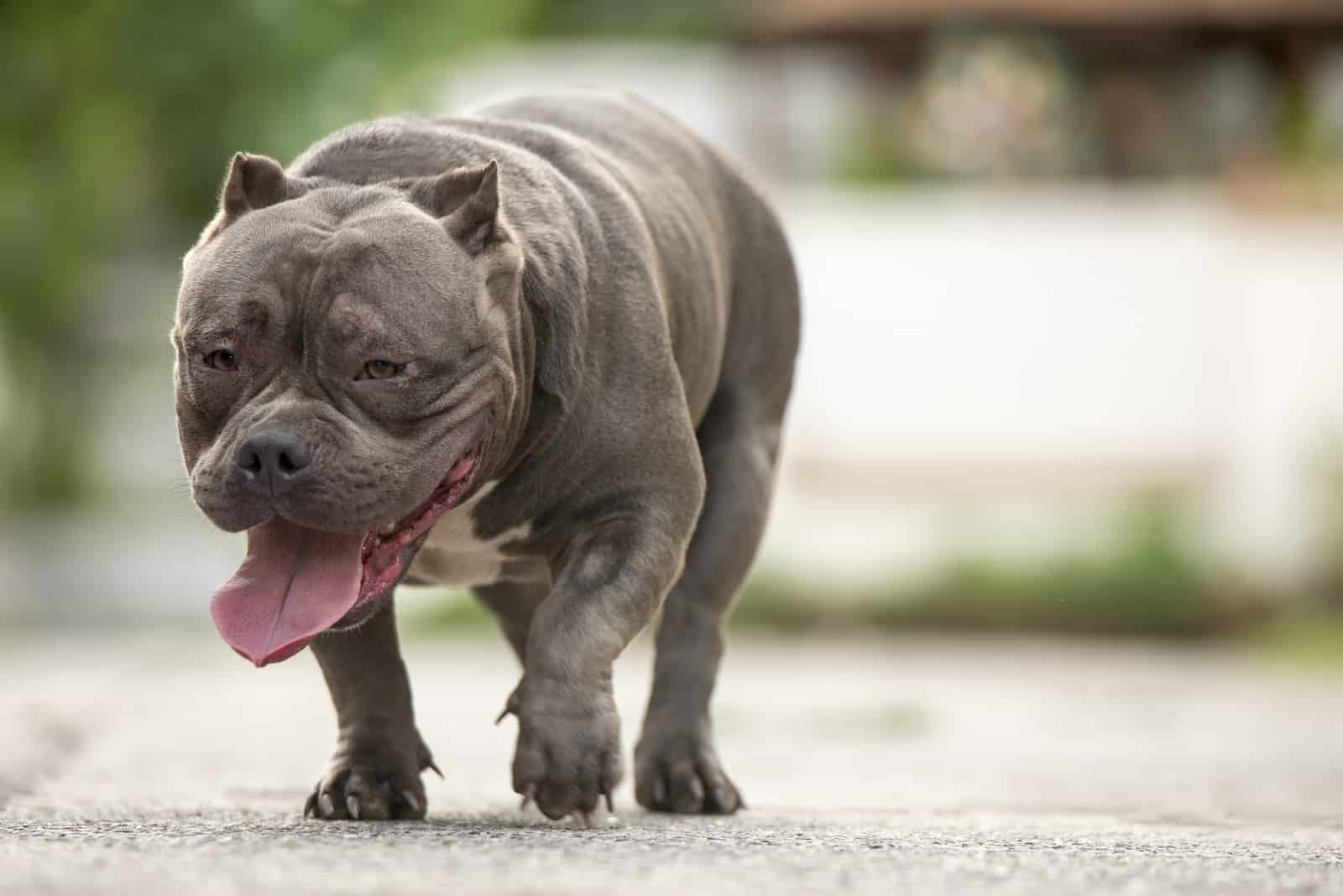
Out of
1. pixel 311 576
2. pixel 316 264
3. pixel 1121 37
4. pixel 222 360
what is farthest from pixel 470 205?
pixel 1121 37

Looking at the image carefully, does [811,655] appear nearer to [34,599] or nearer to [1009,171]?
[1009,171]

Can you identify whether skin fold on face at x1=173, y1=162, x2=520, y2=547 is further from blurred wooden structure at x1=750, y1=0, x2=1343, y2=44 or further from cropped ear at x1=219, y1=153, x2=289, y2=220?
blurred wooden structure at x1=750, y1=0, x2=1343, y2=44

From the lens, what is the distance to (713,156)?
6.59 m

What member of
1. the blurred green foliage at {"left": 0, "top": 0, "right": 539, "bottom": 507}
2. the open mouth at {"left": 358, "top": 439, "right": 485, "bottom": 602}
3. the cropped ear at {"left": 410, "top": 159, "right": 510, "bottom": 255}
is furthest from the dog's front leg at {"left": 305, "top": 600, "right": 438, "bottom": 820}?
the blurred green foliage at {"left": 0, "top": 0, "right": 539, "bottom": 507}

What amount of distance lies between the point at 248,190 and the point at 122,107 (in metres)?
14.4

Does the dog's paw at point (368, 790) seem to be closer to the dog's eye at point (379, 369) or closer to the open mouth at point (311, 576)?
the open mouth at point (311, 576)

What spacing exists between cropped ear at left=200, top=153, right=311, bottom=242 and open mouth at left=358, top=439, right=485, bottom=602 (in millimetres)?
715

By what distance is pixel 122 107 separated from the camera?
18.8 m

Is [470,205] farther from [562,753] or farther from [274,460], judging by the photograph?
[562,753]

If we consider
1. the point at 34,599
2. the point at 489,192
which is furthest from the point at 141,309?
the point at 489,192

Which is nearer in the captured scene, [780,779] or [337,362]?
[337,362]

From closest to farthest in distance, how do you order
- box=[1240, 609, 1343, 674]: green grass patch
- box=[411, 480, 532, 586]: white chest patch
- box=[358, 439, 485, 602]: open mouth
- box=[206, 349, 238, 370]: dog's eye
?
Result: box=[206, 349, 238, 370]: dog's eye → box=[358, 439, 485, 602]: open mouth → box=[411, 480, 532, 586]: white chest patch → box=[1240, 609, 1343, 674]: green grass patch

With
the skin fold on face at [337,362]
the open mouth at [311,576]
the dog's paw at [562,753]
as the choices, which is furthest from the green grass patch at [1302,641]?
the skin fold on face at [337,362]

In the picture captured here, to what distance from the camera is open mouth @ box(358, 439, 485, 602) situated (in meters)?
4.79
